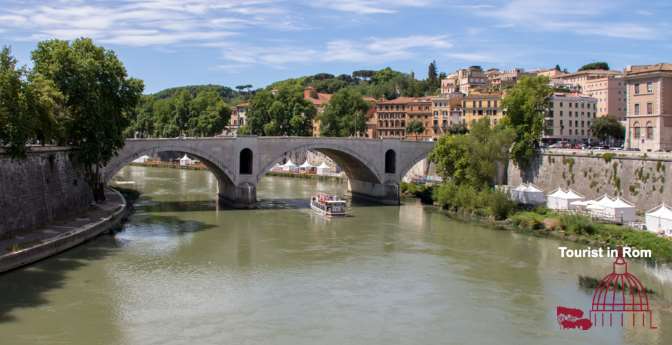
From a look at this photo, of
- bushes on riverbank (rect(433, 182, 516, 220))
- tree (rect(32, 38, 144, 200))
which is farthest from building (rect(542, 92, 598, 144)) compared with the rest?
tree (rect(32, 38, 144, 200))

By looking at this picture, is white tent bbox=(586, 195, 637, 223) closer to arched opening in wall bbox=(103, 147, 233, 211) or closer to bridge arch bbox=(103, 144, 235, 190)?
bridge arch bbox=(103, 144, 235, 190)

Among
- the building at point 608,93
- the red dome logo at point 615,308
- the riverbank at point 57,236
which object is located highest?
the building at point 608,93

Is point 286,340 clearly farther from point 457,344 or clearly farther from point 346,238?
point 346,238

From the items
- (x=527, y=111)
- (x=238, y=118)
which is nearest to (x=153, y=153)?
(x=527, y=111)

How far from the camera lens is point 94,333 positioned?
15734 mm

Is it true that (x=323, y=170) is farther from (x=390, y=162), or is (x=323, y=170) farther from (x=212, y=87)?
(x=212, y=87)

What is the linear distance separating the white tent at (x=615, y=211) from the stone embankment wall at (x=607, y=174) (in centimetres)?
185

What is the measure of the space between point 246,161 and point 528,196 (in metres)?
14.2

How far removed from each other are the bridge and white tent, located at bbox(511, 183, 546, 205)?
300 inches

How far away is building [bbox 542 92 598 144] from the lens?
5866cm

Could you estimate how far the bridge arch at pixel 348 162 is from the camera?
38.4 metres

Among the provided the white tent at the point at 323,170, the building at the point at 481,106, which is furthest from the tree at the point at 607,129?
the white tent at the point at 323,170

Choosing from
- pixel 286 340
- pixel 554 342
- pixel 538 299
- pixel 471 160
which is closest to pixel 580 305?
pixel 538 299

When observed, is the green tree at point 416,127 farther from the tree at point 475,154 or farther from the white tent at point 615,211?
the white tent at point 615,211
